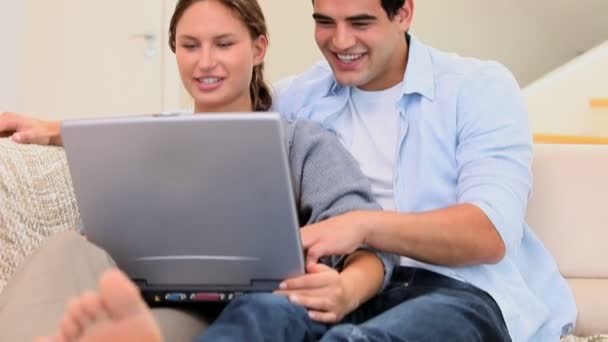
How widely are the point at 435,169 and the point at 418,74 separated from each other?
0.18 metres

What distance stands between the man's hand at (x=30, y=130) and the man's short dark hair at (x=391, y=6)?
62cm

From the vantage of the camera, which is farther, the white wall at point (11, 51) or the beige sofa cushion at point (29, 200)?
the white wall at point (11, 51)

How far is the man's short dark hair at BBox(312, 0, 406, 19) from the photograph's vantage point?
153cm

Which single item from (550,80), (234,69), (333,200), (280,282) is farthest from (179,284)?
(550,80)

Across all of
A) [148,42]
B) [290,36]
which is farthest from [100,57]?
[290,36]

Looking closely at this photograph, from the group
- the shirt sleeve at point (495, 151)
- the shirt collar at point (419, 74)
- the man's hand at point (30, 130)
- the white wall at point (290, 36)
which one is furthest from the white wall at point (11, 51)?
the shirt sleeve at point (495, 151)

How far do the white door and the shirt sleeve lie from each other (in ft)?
5.78

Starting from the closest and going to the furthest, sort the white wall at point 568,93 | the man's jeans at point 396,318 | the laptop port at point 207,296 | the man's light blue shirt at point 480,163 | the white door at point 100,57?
the man's jeans at point 396,318 < the laptop port at point 207,296 < the man's light blue shirt at point 480,163 < the white wall at point 568,93 < the white door at point 100,57

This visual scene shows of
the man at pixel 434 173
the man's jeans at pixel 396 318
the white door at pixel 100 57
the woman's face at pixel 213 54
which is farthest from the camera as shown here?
the white door at pixel 100 57

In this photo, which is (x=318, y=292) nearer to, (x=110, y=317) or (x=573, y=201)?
(x=110, y=317)

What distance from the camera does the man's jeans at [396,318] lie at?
3.39 feet

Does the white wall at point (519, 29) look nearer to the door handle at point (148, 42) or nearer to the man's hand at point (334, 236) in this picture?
the door handle at point (148, 42)

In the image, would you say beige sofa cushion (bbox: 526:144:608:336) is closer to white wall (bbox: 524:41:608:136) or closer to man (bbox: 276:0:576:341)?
man (bbox: 276:0:576:341)

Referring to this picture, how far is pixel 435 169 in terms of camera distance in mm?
1451
